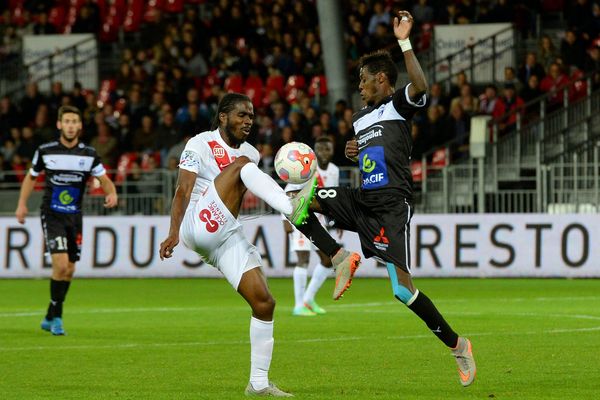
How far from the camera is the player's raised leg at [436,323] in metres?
9.58

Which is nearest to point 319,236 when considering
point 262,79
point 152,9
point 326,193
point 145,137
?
point 326,193

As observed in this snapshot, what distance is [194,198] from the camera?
31.5ft

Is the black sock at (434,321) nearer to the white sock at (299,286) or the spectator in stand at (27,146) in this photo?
the white sock at (299,286)

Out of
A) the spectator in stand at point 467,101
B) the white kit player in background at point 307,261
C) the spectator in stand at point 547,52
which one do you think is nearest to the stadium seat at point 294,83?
the spectator in stand at point 467,101

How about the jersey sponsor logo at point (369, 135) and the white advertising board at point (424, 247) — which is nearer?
the jersey sponsor logo at point (369, 135)

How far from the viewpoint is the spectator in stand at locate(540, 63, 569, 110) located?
26.7 m

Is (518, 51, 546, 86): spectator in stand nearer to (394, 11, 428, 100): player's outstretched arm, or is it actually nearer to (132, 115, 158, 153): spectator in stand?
(132, 115, 158, 153): spectator in stand

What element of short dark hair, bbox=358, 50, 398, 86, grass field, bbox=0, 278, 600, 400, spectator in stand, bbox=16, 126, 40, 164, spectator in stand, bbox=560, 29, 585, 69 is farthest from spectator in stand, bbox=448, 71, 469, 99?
short dark hair, bbox=358, 50, 398, 86

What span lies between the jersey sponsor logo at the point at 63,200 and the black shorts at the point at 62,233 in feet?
0.18

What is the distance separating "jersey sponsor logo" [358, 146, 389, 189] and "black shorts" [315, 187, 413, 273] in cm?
7

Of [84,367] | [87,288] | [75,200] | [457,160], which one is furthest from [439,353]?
[457,160]

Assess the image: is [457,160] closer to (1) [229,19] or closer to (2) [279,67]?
(2) [279,67]

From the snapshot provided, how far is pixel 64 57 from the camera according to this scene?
116 ft

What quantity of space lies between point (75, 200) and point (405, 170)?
5.63m
